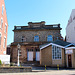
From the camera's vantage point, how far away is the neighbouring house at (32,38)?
2833cm

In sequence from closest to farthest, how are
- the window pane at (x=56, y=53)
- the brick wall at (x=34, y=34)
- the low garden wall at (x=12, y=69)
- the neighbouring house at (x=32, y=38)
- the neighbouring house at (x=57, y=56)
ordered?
the low garden wall at (x=12, y=69)
the neighbouring house at (x=57, y=56)
the window pane at (x=56, y=53)
the neighbouring house at (x=32, y=38)
the brick wall at (x=34, y=34)

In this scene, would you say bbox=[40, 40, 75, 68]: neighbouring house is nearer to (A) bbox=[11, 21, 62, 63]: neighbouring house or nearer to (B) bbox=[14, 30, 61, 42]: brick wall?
(A) bbox=[11, 21, 62, 63]: neighbouring house

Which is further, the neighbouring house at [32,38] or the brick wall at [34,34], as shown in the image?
the brick wall at [34,34]

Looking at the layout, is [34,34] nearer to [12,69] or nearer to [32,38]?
[32,38]

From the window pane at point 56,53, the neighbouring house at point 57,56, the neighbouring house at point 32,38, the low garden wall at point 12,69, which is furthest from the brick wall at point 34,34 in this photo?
the low garden wall at point 12,69

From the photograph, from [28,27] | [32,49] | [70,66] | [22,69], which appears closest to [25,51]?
[32,49]

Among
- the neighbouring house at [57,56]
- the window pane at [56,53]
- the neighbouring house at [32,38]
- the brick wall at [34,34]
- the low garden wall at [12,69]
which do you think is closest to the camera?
the low garden wall at [12,69]

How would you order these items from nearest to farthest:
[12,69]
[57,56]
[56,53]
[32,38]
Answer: [12,69]
[57,56]
[56,53]
[32,38]

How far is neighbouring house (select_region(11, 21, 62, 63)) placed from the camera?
28328 mm

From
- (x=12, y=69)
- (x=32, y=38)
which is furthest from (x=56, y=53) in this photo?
(x=32, y=38)

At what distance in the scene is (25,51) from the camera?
28.5 meters

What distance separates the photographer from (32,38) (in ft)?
102

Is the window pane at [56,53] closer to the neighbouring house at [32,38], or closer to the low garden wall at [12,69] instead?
the low garden wall at [12,69]

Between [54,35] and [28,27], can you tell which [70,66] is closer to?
[54,35]
